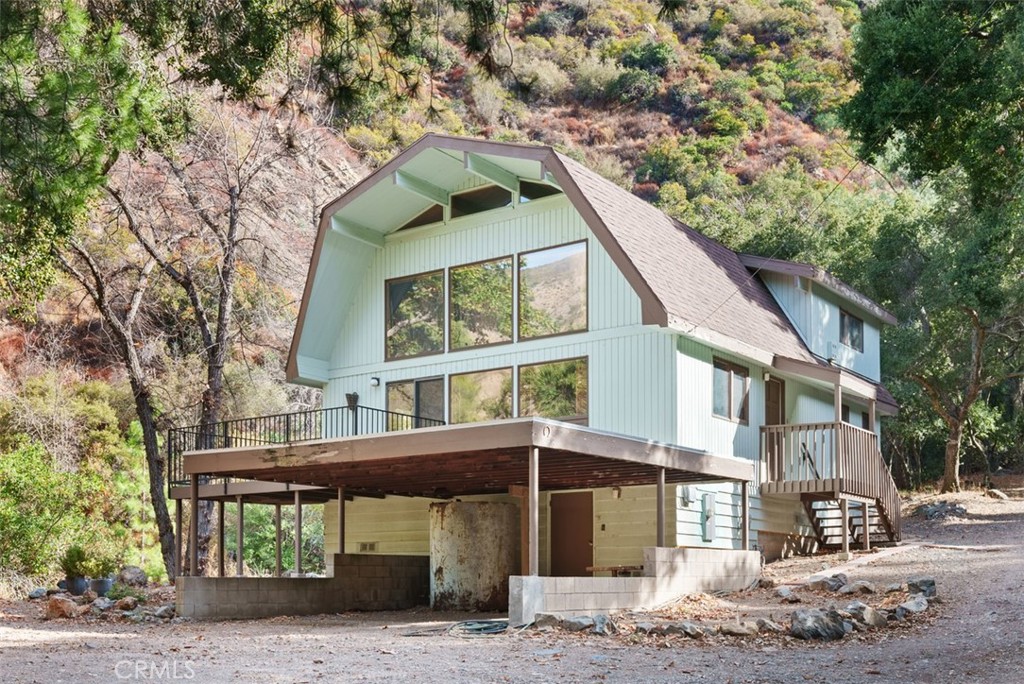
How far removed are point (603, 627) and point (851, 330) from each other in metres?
14.5

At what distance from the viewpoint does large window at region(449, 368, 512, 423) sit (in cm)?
2122

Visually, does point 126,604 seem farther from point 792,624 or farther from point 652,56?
point 652,56

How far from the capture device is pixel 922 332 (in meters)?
31.5

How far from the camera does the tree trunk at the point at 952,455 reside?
30.5 meters

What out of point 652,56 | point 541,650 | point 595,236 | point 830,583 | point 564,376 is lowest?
point 541,650

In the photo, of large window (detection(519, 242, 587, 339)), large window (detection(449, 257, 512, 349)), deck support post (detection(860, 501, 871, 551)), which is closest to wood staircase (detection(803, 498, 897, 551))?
deck support post (detection(860, 501, 871, 551))

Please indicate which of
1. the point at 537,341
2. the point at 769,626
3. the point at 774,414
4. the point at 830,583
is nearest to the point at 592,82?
the point at 774,414

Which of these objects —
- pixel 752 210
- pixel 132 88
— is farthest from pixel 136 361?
pixel 752 210

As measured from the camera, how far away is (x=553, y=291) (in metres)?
20.9

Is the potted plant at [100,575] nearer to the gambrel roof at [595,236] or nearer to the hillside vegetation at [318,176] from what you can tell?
the hillside vegetation at [318,176]

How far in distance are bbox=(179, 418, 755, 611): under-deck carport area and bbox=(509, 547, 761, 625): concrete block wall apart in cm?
13

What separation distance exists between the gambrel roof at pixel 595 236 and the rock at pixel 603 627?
666 cm

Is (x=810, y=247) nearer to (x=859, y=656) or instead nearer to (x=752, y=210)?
(x=752, y=210)

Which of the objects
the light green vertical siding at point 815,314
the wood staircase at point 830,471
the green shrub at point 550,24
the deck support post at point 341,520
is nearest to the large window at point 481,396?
the deck support post at point 341,520
